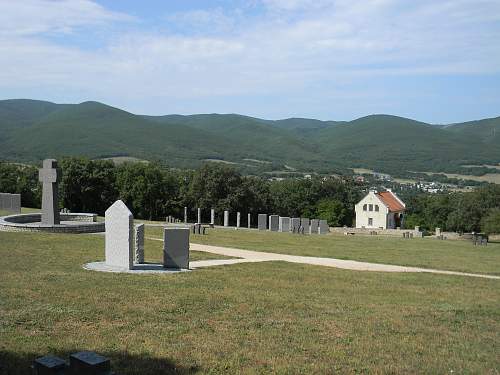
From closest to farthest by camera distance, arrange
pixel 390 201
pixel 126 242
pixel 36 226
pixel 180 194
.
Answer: pixel 126 242 < pixel 36 226 < pixel 180 194 < pixel 390 201

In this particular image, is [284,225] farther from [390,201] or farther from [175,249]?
[390,201]

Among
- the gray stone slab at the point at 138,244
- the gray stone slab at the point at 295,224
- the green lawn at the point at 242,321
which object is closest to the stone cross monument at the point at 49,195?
the green lawn at the point at 242,321

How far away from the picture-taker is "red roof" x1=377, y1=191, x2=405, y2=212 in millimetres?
79475

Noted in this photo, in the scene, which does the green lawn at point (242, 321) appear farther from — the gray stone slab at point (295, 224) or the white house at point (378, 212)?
the white house at point (378, 212)

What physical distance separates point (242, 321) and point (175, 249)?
6710mm

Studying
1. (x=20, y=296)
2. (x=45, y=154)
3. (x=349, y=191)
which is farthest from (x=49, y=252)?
(x=45, y=154)

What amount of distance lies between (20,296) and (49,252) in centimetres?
736

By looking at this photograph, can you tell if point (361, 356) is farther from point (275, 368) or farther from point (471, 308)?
point (471, 308)

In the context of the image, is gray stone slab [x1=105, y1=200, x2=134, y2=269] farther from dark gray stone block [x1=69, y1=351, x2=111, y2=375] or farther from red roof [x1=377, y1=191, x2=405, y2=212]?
red roof [x1=377, y1=191, x2=405, y2=212]

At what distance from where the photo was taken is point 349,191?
9619 cm

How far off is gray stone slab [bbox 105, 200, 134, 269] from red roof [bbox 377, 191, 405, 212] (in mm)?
66802

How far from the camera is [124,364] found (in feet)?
23.1

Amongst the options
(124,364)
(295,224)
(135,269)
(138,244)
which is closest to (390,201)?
(295,224)

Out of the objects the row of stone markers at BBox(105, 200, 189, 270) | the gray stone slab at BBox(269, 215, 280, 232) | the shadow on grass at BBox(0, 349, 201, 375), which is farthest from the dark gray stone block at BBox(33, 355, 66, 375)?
the gray stone slab at BBox(269, 215, 280, 232)
